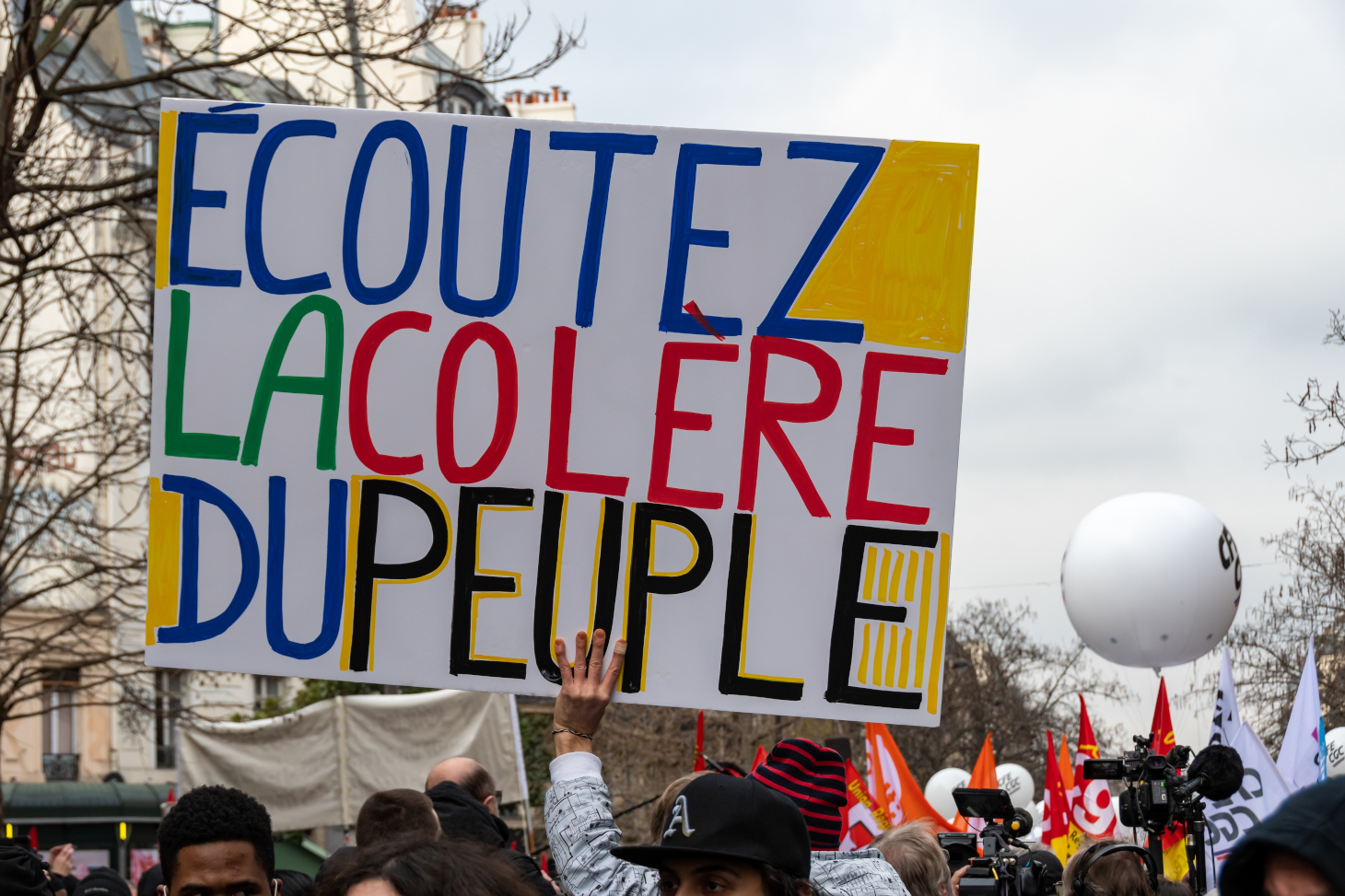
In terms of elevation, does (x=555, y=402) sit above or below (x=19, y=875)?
above

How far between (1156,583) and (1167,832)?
54.2 inches

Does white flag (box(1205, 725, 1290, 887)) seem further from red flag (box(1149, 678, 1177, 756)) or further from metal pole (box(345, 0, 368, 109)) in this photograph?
metal pole (box(345, 0, 368, 109))

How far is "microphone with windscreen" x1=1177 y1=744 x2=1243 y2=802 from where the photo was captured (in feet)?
16.2

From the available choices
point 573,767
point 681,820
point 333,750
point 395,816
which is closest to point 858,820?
point 333,750

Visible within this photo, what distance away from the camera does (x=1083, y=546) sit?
867cm

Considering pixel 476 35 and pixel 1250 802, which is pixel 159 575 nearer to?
pixel 1250 802

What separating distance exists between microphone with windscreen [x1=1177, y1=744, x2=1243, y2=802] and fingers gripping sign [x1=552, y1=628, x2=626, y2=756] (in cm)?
251

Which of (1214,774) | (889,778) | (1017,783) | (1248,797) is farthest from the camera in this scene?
(1017,783)

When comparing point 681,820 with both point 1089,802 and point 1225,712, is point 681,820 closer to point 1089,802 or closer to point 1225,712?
point 1225,712

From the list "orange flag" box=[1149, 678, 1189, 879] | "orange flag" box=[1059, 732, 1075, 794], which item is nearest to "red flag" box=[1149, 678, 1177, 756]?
"orange flag" box=[1149, 678, 1189, 879]

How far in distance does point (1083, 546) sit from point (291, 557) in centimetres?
605

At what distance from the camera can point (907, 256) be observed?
11.6 ft

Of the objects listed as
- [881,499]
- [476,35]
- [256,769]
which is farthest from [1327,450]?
[476,35]

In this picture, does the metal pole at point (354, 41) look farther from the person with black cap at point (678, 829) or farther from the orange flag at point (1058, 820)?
the person with black cap at point (678, 829)
